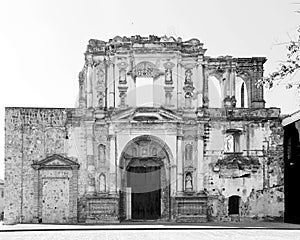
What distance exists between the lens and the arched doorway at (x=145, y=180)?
112ft

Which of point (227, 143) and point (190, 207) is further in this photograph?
point (227, 143)

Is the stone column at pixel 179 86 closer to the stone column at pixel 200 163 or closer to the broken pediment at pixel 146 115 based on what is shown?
the broken pediment at pixel 146 115

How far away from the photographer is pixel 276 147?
3400 cm

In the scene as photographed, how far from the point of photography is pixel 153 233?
25.1 meters

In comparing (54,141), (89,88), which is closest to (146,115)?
(89,88)

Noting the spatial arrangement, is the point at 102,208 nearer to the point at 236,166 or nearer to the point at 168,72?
A: the point at 236,166

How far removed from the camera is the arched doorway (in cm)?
3412

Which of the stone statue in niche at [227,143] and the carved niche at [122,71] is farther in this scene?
the stone statue in niche at [227,143]

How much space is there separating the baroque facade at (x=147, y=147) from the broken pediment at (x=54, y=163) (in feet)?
0.16

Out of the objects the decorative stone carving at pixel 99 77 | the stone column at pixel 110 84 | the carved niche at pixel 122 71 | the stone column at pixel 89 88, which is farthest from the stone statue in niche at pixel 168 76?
the stone column at pixel 89 88

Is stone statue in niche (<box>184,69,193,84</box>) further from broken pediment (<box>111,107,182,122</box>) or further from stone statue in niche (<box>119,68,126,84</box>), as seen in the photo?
stone statue in niche (<box>119,68,126,84</box>)

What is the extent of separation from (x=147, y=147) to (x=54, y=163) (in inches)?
187

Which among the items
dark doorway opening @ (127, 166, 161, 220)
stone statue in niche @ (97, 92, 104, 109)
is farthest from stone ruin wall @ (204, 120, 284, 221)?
stone statue in niche @ (97, 92, 104, 109)

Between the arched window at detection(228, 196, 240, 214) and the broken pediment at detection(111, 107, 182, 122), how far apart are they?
190 inches
